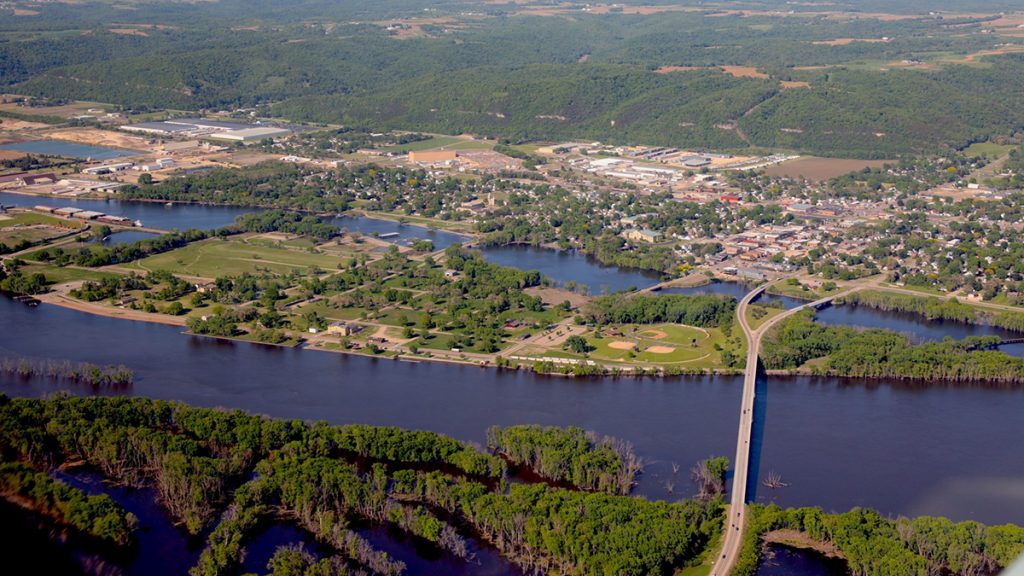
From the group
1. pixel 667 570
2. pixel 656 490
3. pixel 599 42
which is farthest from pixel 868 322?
Result: pixel 599 42

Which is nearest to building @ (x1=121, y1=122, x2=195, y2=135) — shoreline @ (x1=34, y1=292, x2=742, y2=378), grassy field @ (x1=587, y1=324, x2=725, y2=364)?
shoreline @ (x1=34, y1=292, x2=742, y2=378)

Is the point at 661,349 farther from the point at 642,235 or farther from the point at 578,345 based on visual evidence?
the point at 642,235

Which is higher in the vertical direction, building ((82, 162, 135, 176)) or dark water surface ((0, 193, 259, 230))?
building ((82, 162, 135, 176))

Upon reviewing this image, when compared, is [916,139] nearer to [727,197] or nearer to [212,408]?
[727,197]

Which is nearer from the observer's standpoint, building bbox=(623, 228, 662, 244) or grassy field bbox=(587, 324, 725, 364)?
grassy field bbox=(587, 324, 725, 364)

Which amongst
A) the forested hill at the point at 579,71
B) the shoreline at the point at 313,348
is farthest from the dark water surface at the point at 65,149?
the shoreline at the point at 313,348

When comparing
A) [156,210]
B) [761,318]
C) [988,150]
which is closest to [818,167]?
[988,150]

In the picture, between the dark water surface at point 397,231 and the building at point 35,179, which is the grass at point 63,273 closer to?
the dark water surface at point 397,231

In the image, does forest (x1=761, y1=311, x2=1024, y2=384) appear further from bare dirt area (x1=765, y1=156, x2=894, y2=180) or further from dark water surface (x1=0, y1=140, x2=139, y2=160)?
dark water surface (x1=0, y1=140, x2=139, y2=160)
